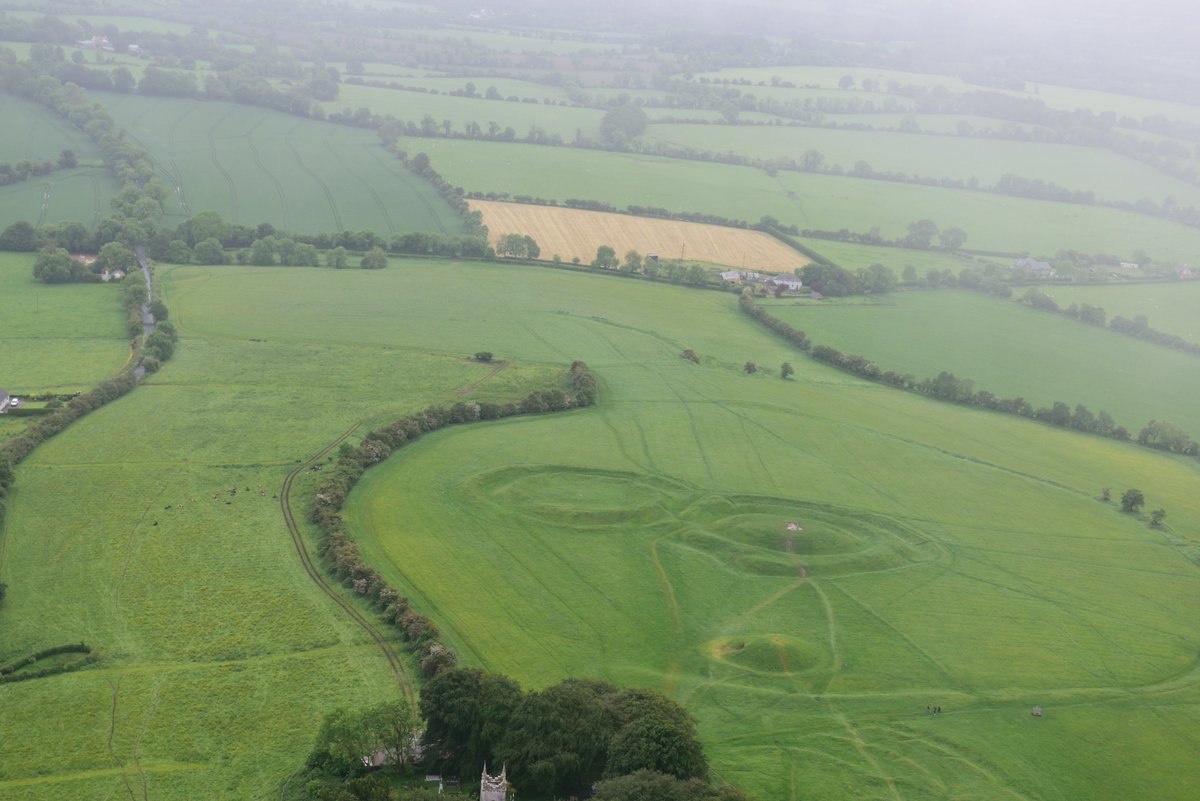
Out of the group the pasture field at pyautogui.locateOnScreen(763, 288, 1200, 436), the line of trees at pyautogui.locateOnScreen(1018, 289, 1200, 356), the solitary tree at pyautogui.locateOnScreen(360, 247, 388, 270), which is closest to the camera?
the pasture field at pyautogui.locateOnScreen(763, 288, 1200, 436)

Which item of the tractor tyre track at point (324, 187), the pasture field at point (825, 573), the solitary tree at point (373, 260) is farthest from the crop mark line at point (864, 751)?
the tractor tyre track at point (324, 187)

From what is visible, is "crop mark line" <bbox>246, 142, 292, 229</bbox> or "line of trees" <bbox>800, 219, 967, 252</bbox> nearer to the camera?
"crop mark line" <bbox>246, 142, 292, 229</bbox>

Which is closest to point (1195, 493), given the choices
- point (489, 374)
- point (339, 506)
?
point (489, 374)

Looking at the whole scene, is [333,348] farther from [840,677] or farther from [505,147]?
[505,147]

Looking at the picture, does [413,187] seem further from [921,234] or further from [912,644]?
[912,644]

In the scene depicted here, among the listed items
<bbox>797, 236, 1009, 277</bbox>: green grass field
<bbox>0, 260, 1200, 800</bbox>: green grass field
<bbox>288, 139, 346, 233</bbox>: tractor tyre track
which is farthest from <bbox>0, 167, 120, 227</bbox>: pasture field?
<bbox>797, 236, 1009, 277</bbox>: green grass field

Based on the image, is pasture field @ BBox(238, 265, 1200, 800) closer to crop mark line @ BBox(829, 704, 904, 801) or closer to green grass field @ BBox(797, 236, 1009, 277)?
crop mark line @ BBox(829, 704, 904, 801)
